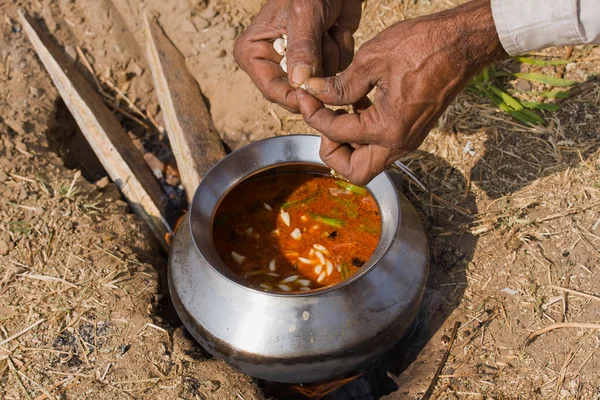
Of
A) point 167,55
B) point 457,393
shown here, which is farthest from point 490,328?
point 167,55

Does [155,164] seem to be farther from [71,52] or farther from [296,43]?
[296,43]

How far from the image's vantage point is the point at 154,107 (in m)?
4.86

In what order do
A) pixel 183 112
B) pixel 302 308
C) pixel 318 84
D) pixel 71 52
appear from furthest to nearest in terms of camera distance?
pixel 71 52 → pixel 183 112 → pixel 302 308 → pixel 318 84

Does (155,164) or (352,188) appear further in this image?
(155,164)

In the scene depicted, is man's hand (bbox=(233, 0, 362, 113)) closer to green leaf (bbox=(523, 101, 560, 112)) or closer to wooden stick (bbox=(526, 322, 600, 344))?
green leaf (bbox=(523, 101, 560, 112))

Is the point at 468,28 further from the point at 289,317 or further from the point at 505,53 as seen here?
the point at 289,317

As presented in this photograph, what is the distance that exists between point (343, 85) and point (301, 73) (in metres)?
0.19

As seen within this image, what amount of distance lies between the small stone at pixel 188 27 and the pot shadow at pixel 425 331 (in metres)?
2.40

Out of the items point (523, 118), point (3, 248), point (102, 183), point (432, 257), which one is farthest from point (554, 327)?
point (3, 248)

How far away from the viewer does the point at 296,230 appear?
10.8 feet

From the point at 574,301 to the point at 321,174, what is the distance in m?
1.51

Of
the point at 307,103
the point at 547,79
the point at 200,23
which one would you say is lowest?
the point at 547,79

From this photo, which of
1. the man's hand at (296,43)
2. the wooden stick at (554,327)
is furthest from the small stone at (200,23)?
the wooden stick at (554,327)

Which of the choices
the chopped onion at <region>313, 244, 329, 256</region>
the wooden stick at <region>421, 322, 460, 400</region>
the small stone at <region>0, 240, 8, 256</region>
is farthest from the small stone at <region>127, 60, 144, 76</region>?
the wooden stick at <region>421, 322, 460, 400</region>
